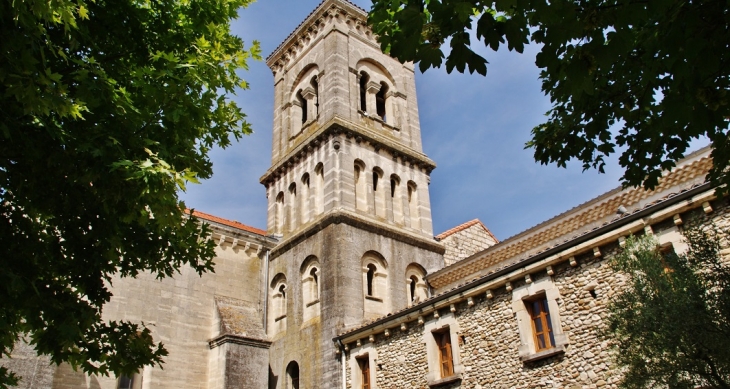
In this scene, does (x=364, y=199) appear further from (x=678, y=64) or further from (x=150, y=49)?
(x=678, y=64)

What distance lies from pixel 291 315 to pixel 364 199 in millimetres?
4663

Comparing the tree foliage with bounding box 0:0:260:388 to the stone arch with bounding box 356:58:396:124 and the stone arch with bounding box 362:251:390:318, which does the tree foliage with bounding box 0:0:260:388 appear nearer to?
the stone arch with bounding box 362:251:390:318

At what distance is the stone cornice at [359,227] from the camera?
64.5 feet

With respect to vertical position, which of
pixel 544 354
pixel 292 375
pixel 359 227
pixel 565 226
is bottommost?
pixel 544 354

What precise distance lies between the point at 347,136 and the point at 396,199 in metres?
2.97

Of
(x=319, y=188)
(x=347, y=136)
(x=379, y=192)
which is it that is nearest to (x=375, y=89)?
(x=347, y=136)

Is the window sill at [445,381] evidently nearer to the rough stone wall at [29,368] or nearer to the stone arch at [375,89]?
the rough stone wall at [29,368]

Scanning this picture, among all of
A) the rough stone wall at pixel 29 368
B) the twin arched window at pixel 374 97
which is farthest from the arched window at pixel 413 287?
the rough stone wall at pixel 29 368

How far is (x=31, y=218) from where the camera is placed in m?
7.36

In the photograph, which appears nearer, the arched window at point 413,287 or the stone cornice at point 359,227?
the stone cornice at point 359,227

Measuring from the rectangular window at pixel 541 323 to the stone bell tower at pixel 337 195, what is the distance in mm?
6185

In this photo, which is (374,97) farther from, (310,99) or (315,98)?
(310,99)

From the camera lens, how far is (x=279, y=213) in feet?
76.2

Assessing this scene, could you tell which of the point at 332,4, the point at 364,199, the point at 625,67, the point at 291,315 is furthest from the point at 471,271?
the point at 625,67
